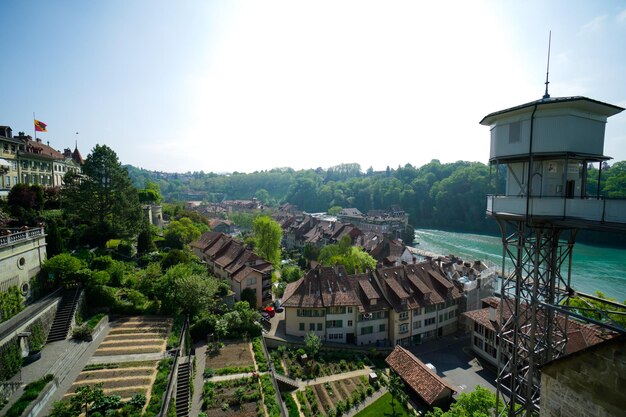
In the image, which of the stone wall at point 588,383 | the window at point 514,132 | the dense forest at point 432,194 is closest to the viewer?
the stone wall at point 588,383

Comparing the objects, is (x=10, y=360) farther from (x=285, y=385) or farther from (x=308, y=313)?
(x=308, y=313)

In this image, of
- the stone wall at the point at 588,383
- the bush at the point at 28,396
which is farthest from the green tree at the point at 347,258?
the stone wall at the point at 588,383

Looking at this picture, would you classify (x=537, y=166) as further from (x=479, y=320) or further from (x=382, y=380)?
(x=479, y=320)

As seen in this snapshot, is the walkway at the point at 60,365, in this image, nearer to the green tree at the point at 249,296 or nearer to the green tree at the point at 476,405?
the green tree at the point at 249,296

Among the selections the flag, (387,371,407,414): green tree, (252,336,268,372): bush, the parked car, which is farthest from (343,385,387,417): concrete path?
the flag

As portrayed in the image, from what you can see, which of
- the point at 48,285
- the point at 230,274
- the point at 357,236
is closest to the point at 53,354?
the point at 48,285

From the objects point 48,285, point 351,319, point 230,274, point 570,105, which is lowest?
point 351,319
